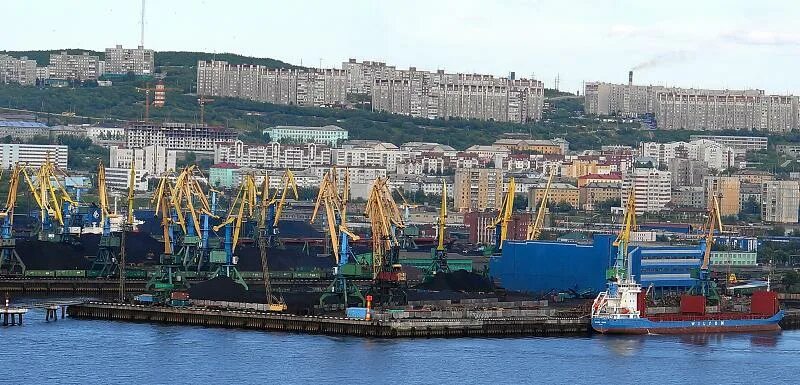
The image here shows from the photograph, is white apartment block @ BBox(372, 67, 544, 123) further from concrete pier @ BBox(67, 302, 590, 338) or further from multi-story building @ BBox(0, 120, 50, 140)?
concrete pier @ BBox(67, 302, 590, 338)

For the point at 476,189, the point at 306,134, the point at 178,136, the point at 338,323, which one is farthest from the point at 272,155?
the point at 338,323

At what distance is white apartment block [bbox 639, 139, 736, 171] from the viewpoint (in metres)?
110

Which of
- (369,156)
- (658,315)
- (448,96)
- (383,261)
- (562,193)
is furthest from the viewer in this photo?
(448,96)

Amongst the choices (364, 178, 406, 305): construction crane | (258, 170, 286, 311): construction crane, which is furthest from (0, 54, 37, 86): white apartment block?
(364, 178, 406, 305): construction crane

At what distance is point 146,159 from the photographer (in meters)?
100

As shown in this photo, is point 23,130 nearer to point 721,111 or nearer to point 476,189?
point 476,189

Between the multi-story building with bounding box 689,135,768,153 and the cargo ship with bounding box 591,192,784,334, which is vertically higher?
the multi-story building with bounding box 689,135,768,153

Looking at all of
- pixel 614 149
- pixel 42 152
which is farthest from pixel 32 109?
pixel 614 149

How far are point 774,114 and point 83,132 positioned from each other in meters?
40.2

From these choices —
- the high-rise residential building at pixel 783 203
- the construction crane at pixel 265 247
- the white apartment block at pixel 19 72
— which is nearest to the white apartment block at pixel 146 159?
the high-rise residential building at pixel 783 203

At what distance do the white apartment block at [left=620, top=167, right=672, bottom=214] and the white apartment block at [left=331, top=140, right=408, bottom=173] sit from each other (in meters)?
14.3

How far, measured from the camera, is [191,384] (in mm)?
37906

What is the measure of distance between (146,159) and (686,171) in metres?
24.1

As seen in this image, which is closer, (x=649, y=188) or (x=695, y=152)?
(x=649, y=188)
